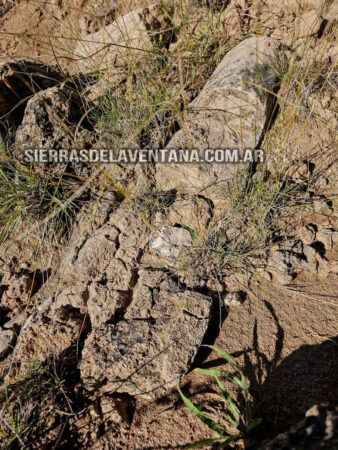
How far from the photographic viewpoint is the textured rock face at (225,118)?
158 centimetres

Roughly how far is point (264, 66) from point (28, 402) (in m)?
2.02

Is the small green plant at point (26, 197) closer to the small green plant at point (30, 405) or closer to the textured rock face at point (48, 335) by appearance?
the textured rock face at point (48, 335)

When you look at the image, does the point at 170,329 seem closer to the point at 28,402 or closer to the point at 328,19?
the point at 28,402

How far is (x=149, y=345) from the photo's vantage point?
48.6 inches

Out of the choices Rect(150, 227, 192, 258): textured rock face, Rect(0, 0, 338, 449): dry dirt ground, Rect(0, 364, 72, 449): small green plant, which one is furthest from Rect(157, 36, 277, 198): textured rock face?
Rect(0, 364, 72, 449): small green plant

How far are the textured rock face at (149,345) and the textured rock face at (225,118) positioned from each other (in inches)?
24.0

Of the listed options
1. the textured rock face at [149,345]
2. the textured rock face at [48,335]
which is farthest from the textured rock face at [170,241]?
the textured rock face at [48,335]

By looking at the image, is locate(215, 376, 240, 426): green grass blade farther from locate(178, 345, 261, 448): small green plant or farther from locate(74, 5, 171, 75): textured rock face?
locate(74, 5, 171, 75): textured rock face

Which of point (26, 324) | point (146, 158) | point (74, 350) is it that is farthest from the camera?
Result: point (146, 158)

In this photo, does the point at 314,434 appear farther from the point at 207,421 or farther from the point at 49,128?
the point at 49,128

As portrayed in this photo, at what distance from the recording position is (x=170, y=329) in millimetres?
1256

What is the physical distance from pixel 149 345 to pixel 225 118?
1.24m

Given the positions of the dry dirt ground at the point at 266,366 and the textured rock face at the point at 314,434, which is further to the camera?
the dry dirt ground at the point at 266,366

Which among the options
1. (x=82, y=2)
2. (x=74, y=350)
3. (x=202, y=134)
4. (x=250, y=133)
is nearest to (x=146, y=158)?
(x=202, y=134)
